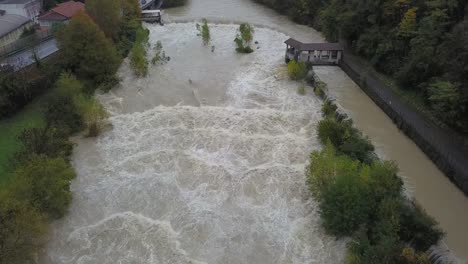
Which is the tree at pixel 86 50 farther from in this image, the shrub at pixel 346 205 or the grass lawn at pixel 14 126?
the shrub at pixel 346 205

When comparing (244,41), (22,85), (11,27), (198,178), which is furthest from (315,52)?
(11,27)

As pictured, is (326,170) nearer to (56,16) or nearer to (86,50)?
(86,50)

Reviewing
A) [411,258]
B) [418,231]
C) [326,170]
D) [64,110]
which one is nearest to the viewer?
[411,258]

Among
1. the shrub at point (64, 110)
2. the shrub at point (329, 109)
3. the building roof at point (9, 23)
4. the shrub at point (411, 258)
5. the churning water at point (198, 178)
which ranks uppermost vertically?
the building roof at point (9, 23)

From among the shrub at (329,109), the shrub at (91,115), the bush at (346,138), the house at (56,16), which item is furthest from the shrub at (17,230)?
the house at (56,16)

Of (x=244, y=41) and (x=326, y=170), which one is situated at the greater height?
(x=244, y=41)

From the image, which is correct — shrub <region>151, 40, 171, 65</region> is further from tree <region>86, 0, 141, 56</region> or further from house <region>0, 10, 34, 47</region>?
house <region>0, 10, 34, 47</region>

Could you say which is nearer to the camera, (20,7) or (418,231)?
(418,231)
